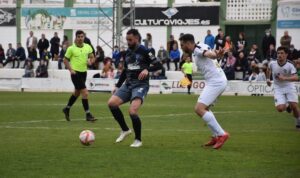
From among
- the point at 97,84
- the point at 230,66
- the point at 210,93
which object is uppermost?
the point at 210,93

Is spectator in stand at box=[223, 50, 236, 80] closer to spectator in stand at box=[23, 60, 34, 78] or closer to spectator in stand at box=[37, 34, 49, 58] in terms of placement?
spectator in stand at box=[23, 60, 34, 78]

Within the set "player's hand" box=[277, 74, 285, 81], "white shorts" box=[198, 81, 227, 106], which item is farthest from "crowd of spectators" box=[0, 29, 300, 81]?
"white shorts" box=[198, 81, 227, 106]

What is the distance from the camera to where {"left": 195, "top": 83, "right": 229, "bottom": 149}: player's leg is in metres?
13.0

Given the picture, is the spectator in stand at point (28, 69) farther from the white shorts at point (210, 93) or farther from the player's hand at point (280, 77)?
the white shorts at point (210, 93)

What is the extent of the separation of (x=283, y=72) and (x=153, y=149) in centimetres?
584

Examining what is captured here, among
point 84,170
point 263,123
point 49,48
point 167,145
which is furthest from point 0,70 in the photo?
point 84,170

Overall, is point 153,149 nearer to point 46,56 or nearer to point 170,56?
point 170,56

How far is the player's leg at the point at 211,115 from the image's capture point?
13.0 m

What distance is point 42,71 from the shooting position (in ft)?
144

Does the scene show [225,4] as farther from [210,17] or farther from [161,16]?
[161,16]

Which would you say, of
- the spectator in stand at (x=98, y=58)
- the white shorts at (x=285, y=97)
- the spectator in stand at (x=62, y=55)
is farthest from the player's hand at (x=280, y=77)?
the spectator in stand at (x=62, y=55)

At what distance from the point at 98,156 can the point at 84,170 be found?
1543mm

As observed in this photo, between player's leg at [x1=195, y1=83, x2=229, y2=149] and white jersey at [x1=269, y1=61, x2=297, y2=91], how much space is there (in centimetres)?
451

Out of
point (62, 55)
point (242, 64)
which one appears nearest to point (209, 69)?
point (242, 64)
